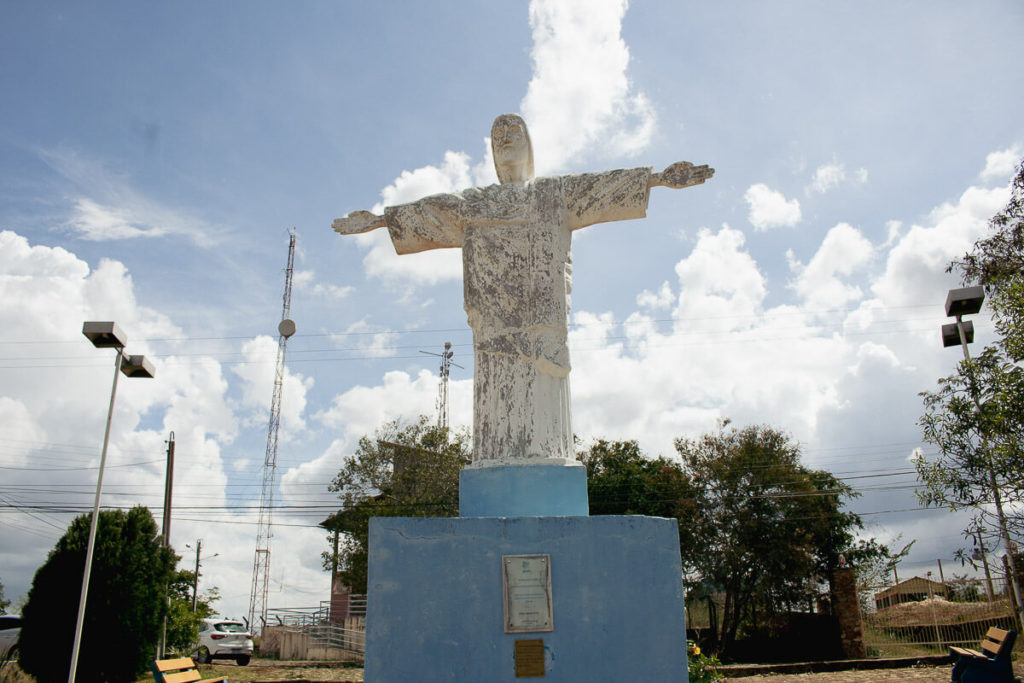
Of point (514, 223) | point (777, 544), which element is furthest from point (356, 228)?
point (777, 544)

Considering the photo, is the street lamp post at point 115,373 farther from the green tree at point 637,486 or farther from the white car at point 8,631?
the green tree at point 637,486

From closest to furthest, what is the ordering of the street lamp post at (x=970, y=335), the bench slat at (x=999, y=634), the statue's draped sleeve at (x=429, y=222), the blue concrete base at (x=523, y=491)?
the blue concrete base at (x=523, y=491) → the statue's draped sleeve at (x=429, y=222) → the bench slat at (x=999, y=634) → the street lamp post at (x=970, y=335)

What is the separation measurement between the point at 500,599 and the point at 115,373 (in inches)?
351

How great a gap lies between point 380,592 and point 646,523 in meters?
1.46

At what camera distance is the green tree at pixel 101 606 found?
9.67 metres

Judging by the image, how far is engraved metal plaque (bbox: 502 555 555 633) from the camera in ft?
12.3

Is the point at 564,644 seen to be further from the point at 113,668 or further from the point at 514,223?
the point at 113,668

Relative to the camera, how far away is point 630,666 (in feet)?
12.2

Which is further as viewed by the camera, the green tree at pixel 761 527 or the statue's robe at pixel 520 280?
the green tree at pixel 761 527

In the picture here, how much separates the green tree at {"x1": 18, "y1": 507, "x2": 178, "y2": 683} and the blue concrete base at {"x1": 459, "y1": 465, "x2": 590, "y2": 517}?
822 cm

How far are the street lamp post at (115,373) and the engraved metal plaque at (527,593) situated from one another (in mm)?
7981

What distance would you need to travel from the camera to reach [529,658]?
3.70 m

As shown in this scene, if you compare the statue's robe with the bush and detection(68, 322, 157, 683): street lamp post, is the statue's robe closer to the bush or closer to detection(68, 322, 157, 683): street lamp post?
the bush

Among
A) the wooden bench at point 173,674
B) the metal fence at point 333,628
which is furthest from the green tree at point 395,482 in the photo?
the wooden bench at point 173,674
